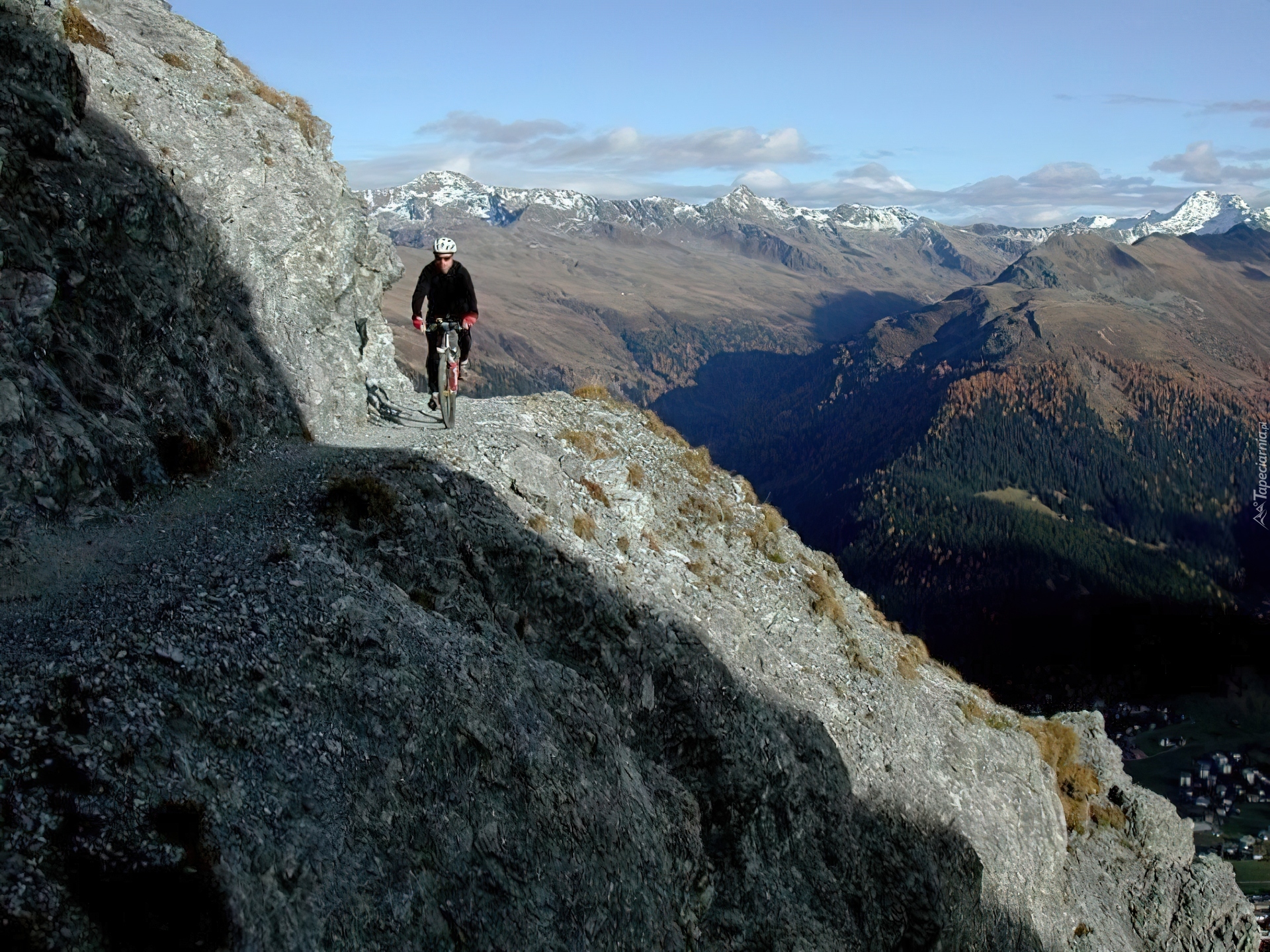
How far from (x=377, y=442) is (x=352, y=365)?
5.13 m

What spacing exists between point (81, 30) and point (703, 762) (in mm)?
28895

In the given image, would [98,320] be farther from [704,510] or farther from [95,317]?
[704,510]

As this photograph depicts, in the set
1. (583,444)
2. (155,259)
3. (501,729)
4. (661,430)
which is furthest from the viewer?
(661,430)

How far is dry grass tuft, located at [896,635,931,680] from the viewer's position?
3516 cm

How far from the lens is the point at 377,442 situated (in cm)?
2606

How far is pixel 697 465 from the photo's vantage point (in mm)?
36781

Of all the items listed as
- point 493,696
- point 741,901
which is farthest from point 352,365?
point 741,901

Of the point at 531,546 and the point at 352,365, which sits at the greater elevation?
the point at 352,365

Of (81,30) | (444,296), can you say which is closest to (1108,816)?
(444,296)

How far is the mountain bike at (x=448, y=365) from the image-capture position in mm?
26922

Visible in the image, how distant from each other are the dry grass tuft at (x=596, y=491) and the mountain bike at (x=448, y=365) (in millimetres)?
5397

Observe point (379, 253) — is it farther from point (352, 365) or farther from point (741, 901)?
point (741, 901)

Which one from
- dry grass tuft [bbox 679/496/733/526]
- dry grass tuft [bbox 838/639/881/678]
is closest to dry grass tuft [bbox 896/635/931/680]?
dry grass tuft [bbox 838/639/881/678]

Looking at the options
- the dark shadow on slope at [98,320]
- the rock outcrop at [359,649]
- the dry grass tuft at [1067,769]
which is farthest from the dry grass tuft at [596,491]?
the dry grass tuft at [1067,769]
